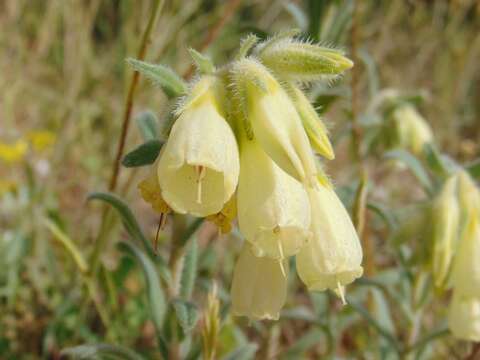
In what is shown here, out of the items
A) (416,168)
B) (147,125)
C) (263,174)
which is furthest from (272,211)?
(416,168)

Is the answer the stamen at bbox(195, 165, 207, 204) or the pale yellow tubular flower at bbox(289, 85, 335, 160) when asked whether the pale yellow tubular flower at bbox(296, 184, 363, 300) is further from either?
the stamen at bbox(195, 165, 207, 204)

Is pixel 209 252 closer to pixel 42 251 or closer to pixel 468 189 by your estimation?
pixel 42 251

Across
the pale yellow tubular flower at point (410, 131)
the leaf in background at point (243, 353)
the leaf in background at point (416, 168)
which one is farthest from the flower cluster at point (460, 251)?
the pale yellow tubular flower at point (410, 131)

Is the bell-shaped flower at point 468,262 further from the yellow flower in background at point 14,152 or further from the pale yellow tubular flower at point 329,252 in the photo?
the yellow flower in background at point 14,152

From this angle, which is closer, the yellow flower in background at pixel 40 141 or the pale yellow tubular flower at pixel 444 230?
the pale yellow tubular flower at pixel 444 230

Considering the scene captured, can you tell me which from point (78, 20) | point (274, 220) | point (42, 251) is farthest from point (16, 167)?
point (274, 220)

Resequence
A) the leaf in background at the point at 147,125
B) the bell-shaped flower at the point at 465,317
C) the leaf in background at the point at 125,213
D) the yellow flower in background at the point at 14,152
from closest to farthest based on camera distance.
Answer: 1. the leaf in background at the point at 125,213
2. the leaf in background at the point at 147,125
3. the bell-shaped flower at the point at 465,317
4. the yellow flower in background at the point at 14,152

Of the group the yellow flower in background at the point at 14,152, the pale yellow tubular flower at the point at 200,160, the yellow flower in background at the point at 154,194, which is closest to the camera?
the pale yellow tubular flower at the point at 200,160
